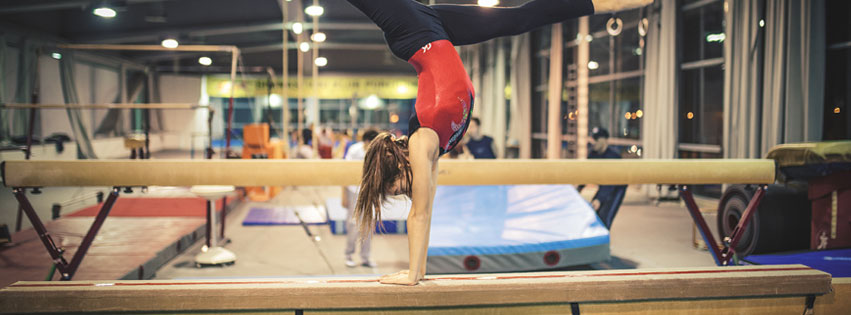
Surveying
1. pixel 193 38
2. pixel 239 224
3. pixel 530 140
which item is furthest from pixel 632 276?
pixel 193 38

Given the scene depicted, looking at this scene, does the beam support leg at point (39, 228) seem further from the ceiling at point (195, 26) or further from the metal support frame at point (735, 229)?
the ceiling at point (195, 26)

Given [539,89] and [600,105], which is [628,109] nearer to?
[600,105]

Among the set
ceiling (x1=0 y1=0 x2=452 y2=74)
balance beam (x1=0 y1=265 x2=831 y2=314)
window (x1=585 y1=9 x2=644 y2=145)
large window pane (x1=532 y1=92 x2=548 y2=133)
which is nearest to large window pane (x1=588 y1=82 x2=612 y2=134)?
window (x1=585 y1=9 x2=644 y2=145)

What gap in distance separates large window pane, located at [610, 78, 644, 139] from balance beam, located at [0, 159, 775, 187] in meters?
6.82

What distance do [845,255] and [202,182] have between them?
159 inches

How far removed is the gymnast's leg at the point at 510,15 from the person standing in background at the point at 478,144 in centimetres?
446

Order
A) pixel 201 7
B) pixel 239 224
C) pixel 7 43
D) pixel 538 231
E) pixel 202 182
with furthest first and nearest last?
pixel 201 7 → pixel 7 43 → pixel 239 224 → pixel 538 231 → pixel 202 182

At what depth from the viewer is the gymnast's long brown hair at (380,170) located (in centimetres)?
192

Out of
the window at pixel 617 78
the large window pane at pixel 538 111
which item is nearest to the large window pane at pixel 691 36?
the window at pixel 617 78

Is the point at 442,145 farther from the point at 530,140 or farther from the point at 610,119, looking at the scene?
the point at 530,140

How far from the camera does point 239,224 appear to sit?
21.7 feet

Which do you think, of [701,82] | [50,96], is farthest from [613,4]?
[50,96]

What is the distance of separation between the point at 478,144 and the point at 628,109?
4.76 metres

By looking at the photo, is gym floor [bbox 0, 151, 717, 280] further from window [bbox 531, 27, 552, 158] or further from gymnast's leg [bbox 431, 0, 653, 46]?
window [bbox 531, 27, 552, 158]
